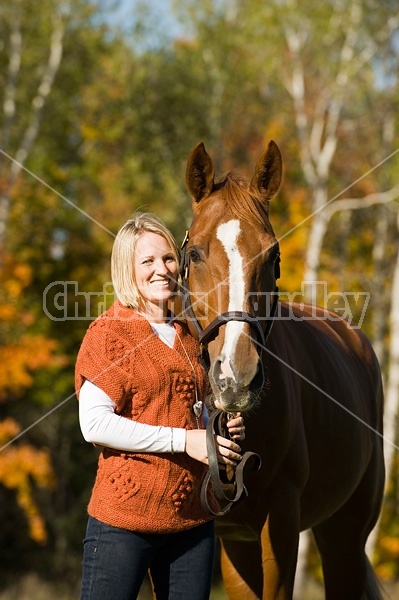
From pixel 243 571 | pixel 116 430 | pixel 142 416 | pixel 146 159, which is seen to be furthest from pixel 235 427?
pixel 146 159

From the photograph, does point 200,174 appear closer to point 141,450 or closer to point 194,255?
point 194,255

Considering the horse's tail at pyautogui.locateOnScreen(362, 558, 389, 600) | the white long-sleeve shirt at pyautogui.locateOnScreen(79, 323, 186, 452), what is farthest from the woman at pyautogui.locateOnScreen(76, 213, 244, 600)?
the horse's tail at pyautogui.locateOnScreen(362, 558, 389, 600)

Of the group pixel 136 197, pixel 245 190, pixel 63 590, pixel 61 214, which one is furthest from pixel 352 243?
pixel 245 190

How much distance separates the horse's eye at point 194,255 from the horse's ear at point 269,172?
0.46 m

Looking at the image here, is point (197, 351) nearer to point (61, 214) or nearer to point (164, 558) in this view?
point (164, 558)

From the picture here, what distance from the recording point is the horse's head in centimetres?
282

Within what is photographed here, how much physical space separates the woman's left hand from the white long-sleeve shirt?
8.4 inches

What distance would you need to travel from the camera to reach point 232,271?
3.04m

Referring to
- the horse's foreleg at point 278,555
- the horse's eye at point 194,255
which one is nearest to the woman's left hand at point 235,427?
the horse's eye at point 194,255

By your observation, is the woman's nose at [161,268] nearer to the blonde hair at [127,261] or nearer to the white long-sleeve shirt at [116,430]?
the blonde hair at [127,261]

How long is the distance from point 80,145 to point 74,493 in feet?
30.7

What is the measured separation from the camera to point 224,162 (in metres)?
20.6

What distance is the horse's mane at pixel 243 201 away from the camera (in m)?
3.21

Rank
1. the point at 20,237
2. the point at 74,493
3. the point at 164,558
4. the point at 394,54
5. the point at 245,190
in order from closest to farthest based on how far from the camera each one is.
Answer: the point at 164,558 → the point at 245,190 → the point at 394,54 → the point at 20,237 → the point at 74,493
